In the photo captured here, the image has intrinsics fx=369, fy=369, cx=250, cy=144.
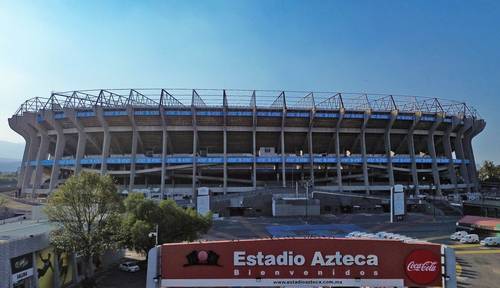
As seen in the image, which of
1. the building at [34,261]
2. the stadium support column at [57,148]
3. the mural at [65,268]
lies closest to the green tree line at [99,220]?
the building at [34,261]

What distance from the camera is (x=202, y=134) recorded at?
271 ft

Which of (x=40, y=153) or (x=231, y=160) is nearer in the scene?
(x=231, y=160)

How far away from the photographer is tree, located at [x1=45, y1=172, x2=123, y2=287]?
2888 centimetres

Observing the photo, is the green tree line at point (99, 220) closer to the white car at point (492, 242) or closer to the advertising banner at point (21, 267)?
the advertising banner at point (21, 267)

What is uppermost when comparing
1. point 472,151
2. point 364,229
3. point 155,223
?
point 472,151

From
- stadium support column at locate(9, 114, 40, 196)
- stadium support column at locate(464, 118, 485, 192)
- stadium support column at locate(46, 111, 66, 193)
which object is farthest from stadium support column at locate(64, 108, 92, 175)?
stadium support column at locate(464, 118, 485, 192)

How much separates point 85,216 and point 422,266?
25584 mm

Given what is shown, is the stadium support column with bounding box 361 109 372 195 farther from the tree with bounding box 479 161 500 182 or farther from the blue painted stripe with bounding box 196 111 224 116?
the tree with bounding box 479 161 500 182

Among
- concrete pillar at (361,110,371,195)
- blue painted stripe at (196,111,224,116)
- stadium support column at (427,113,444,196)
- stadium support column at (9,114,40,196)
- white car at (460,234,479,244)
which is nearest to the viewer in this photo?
white car at (460,234,479,244)

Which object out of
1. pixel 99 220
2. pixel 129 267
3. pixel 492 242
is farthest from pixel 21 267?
pixel 492 242

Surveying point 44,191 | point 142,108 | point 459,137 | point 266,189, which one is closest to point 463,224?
point 266,189

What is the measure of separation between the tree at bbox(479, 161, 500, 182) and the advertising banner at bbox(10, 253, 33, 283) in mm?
128001

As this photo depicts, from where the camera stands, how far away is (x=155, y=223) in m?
32.3

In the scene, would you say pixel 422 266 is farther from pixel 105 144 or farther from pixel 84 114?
pixel 84 114
